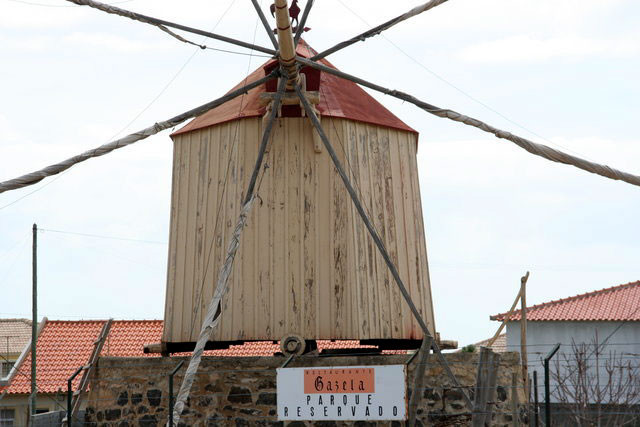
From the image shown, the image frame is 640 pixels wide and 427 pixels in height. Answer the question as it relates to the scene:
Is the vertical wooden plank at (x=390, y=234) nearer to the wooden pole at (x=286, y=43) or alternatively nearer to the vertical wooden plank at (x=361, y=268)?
the vertical wooden plank at (x=361, y=268)

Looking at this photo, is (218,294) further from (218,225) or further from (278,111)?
(278,111)

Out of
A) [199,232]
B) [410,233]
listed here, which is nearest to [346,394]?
[410,233]

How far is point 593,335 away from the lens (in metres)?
27.6

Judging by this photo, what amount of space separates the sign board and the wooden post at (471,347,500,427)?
1.10 m

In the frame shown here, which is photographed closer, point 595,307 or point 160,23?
point 160,23

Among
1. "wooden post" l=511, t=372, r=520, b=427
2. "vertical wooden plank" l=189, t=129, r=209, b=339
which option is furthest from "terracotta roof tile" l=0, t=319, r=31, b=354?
"wooden post" l=511, t=372, r=520, b=427

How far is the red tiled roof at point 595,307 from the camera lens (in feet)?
91.1

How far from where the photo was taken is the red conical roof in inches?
495

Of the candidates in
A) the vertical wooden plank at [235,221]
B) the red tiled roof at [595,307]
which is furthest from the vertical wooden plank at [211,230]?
the red tiled roof at [595,307]

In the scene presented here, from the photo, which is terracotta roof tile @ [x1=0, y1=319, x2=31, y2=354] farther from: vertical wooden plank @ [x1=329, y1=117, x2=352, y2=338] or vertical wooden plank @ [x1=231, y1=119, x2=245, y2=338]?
vertical wooden plank @ [x1=329, y1=117, x2=352, y2=338]

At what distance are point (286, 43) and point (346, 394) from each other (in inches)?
145

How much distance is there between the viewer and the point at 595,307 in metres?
28.5

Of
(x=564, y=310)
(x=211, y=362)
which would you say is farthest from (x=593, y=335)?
(x=211, y=362)

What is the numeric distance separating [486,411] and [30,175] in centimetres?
541
